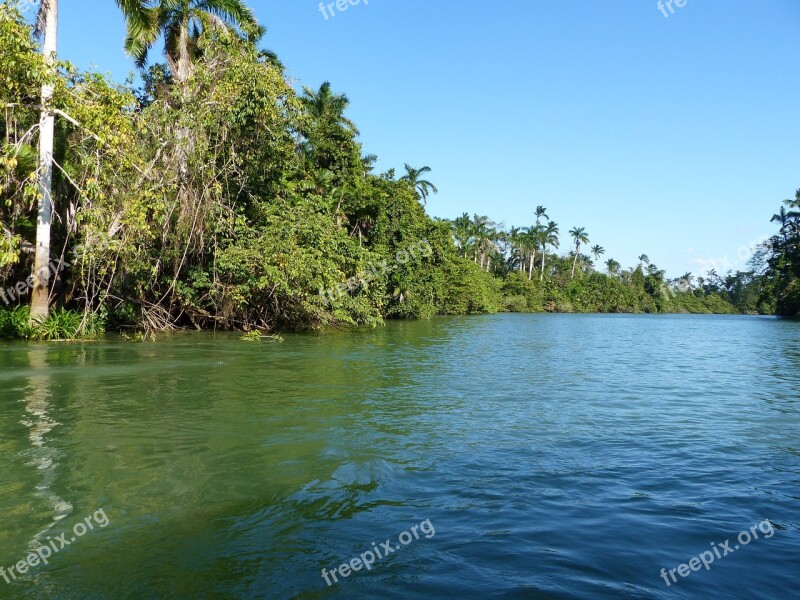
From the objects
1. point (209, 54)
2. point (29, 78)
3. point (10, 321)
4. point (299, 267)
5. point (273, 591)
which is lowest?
point (273, 591)

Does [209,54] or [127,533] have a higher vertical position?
[209,54]

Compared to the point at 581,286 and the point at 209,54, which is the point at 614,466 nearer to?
the point at 209,54

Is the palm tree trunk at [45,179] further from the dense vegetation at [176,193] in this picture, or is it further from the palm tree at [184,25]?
the palm tree at [184,25]

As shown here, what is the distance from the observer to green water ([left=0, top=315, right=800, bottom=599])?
14.9 feet

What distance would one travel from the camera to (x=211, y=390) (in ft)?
38.9

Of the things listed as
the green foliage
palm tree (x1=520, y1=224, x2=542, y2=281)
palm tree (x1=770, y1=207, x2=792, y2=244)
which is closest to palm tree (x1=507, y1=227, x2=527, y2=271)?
palm tree (x1=520, y1=224, x2=542, y2=281)

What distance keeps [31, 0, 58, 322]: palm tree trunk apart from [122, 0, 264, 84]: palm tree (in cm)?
710

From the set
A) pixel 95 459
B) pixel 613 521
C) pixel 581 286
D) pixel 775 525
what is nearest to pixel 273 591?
pixel 613 521

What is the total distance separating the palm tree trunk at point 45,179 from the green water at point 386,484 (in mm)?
5821

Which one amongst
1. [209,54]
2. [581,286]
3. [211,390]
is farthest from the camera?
[581,286]

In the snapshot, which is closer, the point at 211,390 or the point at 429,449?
the point at 429,449

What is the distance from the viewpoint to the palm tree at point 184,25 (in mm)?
26031

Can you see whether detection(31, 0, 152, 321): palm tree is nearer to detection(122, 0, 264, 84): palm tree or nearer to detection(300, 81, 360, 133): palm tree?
detection(122, 0, 264, 84): palm tree

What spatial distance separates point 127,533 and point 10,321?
17382 millimetres
